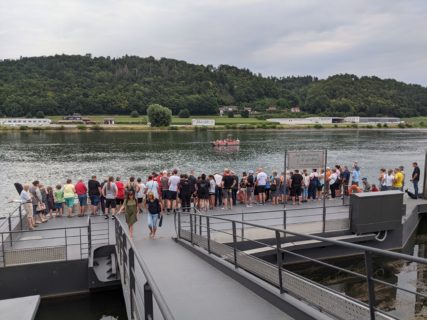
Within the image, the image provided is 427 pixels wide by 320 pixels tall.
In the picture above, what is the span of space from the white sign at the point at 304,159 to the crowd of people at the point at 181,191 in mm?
678

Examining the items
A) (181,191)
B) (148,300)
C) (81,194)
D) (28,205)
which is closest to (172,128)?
(81,194)

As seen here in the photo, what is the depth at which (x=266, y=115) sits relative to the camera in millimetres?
181125

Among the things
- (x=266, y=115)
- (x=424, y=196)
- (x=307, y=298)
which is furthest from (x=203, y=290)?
(x=266, y=115)

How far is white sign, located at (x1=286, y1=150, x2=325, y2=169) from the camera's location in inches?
551

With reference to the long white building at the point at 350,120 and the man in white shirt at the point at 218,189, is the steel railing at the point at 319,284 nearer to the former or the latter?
the man in white shirt at the point at 218,189

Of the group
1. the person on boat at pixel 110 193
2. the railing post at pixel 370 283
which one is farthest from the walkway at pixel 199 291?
the person on boat at pixel 110 193

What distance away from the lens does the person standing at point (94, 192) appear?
1496cm

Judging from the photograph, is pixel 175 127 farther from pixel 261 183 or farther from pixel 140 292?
pixel 140 292

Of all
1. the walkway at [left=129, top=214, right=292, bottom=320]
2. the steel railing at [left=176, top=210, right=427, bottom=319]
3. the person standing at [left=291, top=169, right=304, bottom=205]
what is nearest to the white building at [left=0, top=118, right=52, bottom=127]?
the person standing at [left=291, top=169, right=304, bottom=205]

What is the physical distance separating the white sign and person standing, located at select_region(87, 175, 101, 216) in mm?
7094

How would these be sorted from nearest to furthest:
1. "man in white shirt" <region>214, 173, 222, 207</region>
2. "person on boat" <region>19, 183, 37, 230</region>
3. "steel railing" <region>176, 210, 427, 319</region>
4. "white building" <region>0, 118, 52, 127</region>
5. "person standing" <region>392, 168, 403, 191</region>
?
"steel railing" <region>176, 210, 427, 319</region>, "person on boat" <region>19, 183, 37, 230</region>, "man in white shirt" <region>214, 173, 222, 207</region>, "person standing" <region>392, 168, 403, 191</region>, "white building" <region>0, 118, 52, 127</region>

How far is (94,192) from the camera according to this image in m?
15.0

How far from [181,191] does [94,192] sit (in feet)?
10.7

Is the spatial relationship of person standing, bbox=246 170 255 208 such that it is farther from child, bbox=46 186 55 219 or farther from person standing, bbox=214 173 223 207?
child, bbox=46 186 55 219
